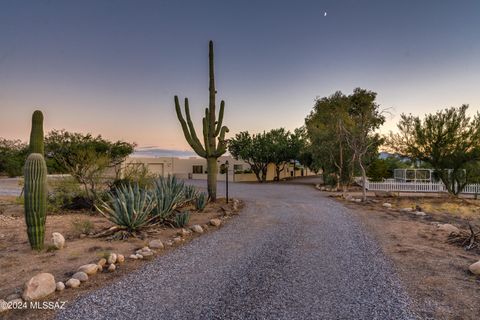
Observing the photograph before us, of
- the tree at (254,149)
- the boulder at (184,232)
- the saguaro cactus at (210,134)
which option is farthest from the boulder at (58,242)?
the tree at (254,149)

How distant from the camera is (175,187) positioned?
8.57 m

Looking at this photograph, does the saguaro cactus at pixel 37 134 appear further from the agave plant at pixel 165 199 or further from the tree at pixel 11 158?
the tree at pixel 11 158

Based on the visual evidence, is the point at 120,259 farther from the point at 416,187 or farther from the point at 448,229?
the point at 416,187

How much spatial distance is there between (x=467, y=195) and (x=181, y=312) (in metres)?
19.7

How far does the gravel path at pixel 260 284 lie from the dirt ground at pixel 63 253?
0.30 m

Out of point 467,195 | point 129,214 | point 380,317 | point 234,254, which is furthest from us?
point 467,195

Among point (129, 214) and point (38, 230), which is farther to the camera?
point (129, 214)

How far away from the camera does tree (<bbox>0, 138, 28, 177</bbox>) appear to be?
28062mm

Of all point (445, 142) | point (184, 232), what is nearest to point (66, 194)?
point (184, 232)

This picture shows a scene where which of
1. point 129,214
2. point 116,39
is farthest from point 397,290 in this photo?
point 116,39

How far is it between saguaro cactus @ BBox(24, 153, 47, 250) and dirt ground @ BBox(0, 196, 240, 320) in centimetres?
27

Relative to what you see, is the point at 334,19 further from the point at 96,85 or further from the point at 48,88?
the point at 48,88

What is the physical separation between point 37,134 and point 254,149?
20.3m

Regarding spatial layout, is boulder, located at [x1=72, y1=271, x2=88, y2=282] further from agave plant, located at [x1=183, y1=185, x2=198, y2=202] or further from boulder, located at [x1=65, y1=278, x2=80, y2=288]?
agave plant, located at [x1=183, y1=185, x2=198, y2=202]
